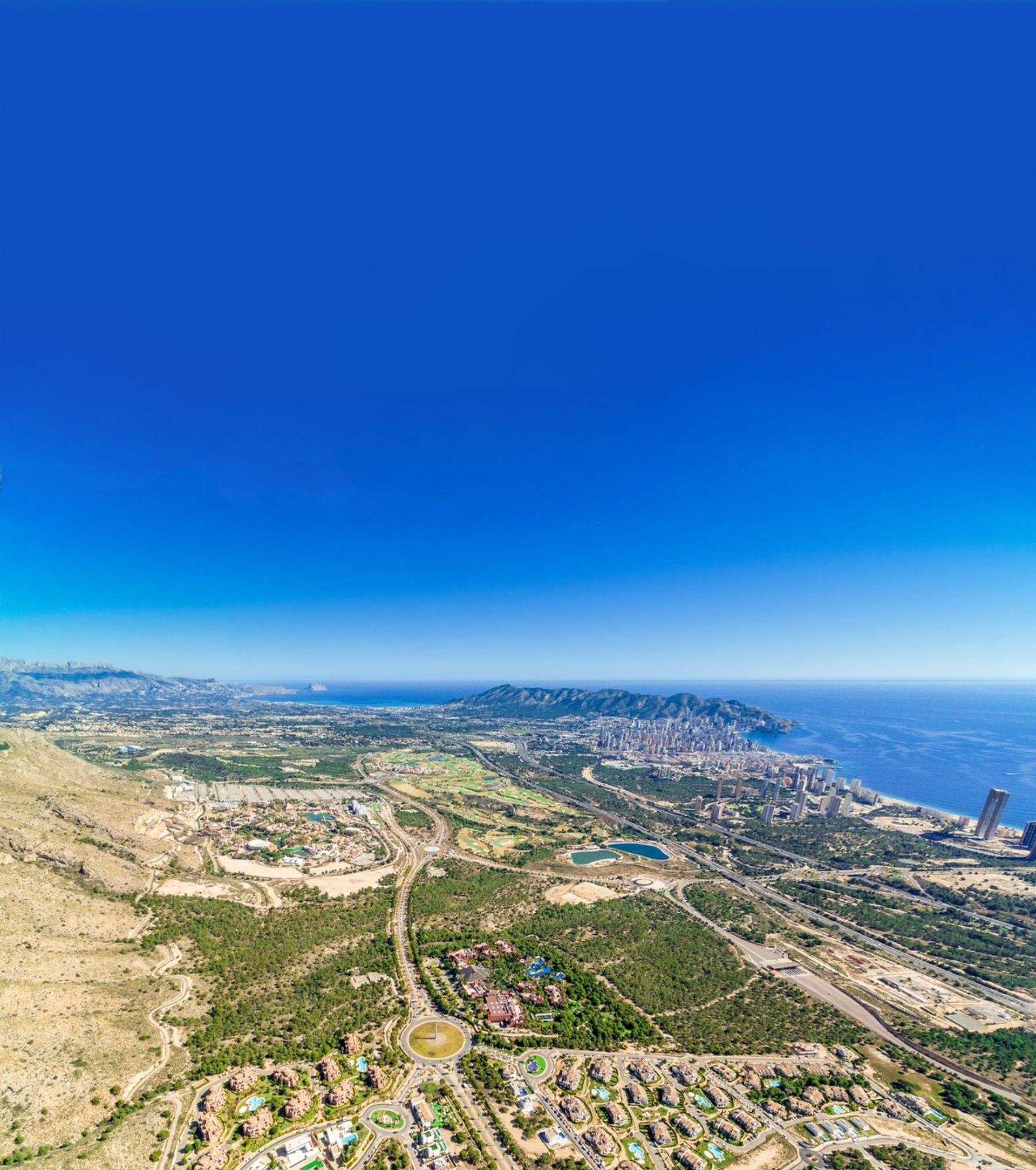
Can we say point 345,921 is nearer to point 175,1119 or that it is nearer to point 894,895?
point 175,1119

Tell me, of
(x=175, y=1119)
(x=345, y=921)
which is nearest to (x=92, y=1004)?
(x=175, y=1119)

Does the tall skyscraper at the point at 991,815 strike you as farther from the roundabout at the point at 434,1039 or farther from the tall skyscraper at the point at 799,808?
the roundabout at the point at 434,1039

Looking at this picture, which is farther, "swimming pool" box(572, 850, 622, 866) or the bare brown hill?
"swimming pool" box(572, 850, 622, 866)

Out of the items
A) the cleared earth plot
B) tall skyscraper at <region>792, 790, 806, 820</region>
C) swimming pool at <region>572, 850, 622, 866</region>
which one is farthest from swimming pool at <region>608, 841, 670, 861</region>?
the cleared earth plot

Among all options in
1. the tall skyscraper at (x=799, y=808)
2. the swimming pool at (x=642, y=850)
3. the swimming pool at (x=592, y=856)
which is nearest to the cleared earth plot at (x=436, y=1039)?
the swimming pool at (x=592, y=856)

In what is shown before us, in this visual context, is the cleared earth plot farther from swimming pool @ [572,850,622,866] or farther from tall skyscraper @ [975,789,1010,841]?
tall skyscraper @ [975,789,1010,841]
